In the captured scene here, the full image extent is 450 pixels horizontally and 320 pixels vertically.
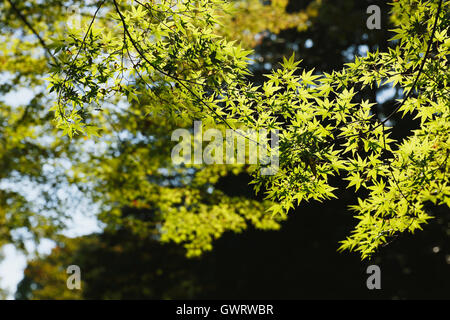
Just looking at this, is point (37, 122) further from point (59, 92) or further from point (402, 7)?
point (402, 7)

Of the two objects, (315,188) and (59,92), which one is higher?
(59,92)

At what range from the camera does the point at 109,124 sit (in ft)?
21.7

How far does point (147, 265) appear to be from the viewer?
13.3m

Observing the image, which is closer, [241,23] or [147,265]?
[241,23]

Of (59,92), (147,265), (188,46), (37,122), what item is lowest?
(147,265)

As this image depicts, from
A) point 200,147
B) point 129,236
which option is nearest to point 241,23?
point 200,147
